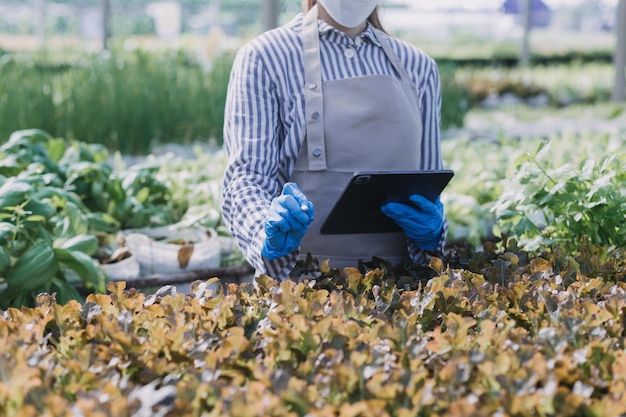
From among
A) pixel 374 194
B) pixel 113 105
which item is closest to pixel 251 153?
pixel 374 194

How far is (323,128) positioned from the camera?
6.70ft

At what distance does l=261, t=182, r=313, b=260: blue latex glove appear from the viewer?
5.74 ft

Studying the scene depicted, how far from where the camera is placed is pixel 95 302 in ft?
5.32

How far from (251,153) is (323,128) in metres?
0.19

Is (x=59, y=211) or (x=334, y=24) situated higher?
(x=334, y=24)

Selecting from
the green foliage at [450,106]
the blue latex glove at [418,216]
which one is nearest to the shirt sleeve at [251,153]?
the blue latex glove at [418,216]

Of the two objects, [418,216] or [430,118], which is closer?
[418,216]

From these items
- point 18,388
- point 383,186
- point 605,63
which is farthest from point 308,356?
point 605,63

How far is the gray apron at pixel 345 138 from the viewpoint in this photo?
2.05 m

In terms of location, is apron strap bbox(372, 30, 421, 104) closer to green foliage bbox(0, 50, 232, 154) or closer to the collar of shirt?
the collar of shirt

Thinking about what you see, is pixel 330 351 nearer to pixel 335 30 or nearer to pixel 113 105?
pixel 335 30

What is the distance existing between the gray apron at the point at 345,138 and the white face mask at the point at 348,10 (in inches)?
2.2

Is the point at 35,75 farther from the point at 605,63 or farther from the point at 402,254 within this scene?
the point at 605,63

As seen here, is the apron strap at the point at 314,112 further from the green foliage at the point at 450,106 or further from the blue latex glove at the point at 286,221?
the green foliage at the point at 450,106
